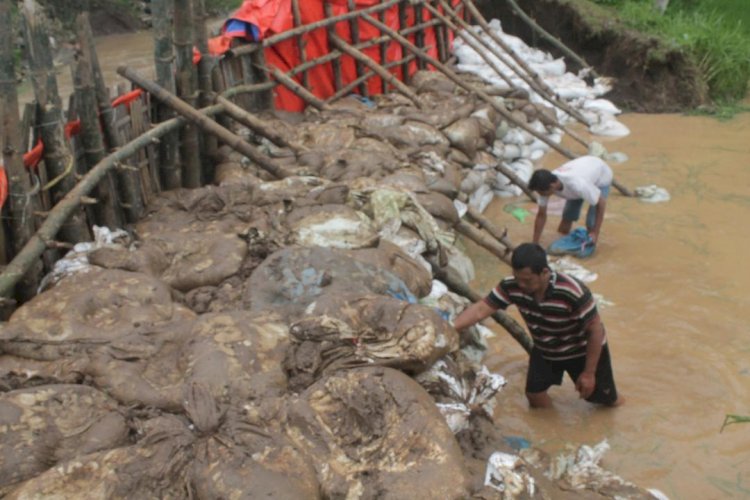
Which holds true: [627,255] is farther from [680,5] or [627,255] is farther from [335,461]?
[680,5]

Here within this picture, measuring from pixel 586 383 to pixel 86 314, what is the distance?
234cm

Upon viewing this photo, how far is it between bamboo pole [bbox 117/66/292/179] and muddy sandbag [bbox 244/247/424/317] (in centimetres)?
153

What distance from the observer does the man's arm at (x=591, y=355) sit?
3648mm

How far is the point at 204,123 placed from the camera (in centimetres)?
484

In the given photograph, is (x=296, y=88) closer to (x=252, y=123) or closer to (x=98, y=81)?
(x=252, y=123)

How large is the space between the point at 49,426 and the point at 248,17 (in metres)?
4.56

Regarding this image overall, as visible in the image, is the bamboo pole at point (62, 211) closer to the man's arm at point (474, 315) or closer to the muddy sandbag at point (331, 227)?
the muddy sandbag at point (331, 227)

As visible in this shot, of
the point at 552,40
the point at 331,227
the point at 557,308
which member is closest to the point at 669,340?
the point at 557,308

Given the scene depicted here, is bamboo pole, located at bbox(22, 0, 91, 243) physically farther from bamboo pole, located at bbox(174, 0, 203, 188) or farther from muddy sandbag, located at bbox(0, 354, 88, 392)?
bamboo pole, located at bbox(174, 0, 203, 188)

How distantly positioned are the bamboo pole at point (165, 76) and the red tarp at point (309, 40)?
99 cm

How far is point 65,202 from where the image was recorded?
3619mm

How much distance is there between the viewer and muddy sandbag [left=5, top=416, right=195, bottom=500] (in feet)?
7.18

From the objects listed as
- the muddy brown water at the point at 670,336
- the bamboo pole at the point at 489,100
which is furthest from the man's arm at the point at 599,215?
the bamboo pole at the point at 489,100

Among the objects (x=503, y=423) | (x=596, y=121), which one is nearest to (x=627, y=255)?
(x=503, y=423)
